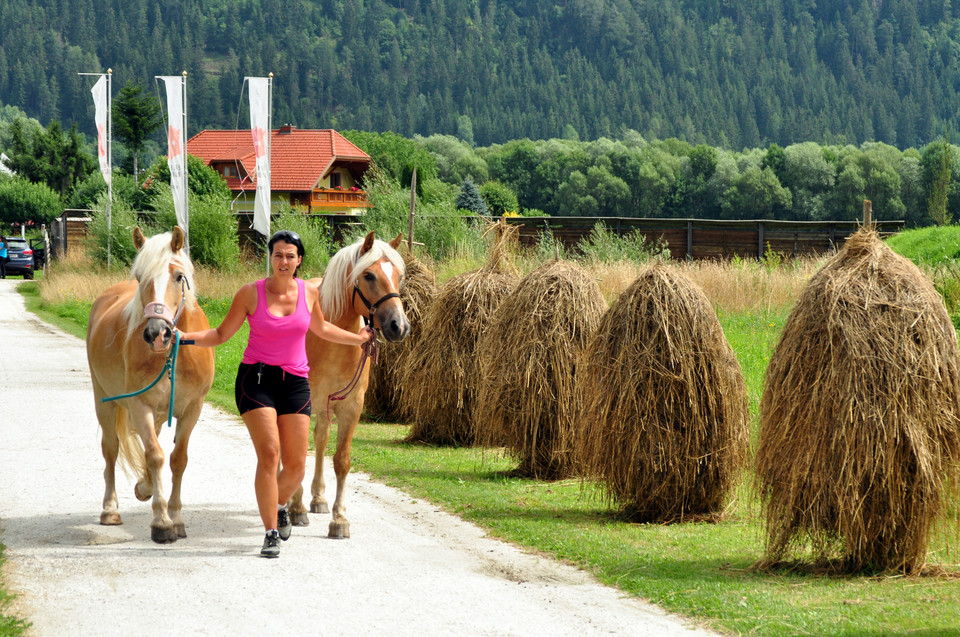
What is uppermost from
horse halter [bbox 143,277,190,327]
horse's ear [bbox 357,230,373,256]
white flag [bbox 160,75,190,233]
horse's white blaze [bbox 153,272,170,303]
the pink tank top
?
white flag [bbox 160,75,190,233]

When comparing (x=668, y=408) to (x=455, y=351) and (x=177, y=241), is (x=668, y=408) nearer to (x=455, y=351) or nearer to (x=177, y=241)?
(x=177, y=241)

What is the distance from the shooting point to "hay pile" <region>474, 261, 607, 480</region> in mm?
10008

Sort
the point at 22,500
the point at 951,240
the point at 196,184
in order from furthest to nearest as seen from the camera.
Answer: the point at 196,184 → the point at 951,240 → the point at 22,500

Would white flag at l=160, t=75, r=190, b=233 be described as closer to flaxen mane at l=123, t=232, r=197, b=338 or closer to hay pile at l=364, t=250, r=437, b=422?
hay pile at l=364, t=250, r=437, b=422

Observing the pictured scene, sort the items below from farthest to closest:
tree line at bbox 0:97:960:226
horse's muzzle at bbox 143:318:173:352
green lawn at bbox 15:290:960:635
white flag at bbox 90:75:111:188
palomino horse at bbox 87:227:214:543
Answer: tree line at bbox 0:97:960:226 < white flag at bbox 90:75:111:188 < palomino horse at bbox 87:227:214:543 < horse's muzzle at bbox 143:318:173:352 < green lawn at bbox 15:290:960:635

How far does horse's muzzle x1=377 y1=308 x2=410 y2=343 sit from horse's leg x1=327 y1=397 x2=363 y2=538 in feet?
2.75

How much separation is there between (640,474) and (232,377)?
11.5 metres

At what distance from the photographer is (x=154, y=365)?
7211 mm

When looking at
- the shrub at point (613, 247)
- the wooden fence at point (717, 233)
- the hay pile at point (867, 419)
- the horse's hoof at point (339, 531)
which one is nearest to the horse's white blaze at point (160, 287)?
the horse's hoof at point (339, 531)

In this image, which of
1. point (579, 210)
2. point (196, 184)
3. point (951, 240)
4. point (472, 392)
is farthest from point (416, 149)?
point (472, 392)

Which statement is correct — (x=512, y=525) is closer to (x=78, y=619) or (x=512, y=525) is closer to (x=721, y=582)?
(x=721, y=582)

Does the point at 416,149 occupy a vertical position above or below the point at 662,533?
above

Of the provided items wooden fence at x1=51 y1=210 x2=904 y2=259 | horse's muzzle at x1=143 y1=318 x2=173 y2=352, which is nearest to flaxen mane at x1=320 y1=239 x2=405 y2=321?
horse's muzzle at x1=143 y1=318 x2=173 y2=352

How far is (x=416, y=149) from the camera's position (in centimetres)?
13300
